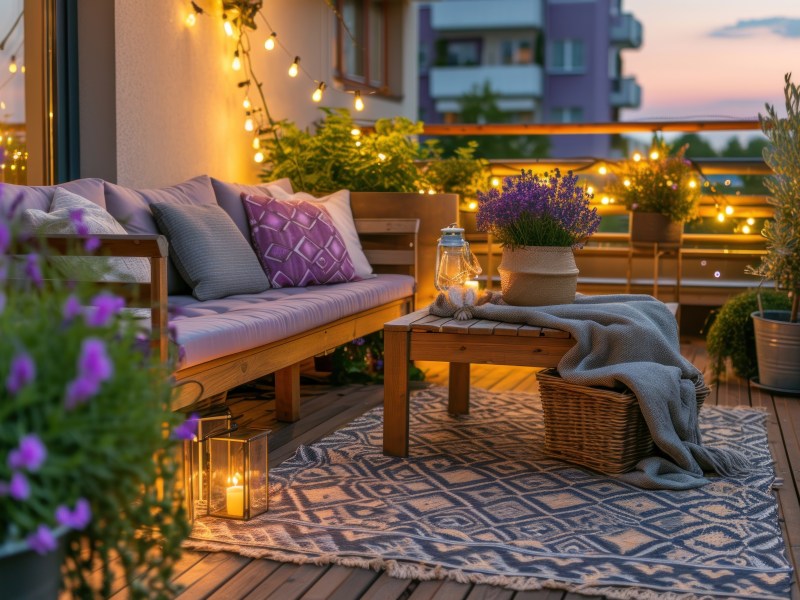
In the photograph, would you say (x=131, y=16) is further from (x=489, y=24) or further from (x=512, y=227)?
(x=489, y=24)

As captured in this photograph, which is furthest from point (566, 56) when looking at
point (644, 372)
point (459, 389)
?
point (644, 372)

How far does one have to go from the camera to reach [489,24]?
2712 cm

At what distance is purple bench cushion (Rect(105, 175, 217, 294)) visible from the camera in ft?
11.7

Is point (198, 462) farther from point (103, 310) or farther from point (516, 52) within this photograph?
point (516, 52)

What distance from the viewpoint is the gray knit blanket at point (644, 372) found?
295 cm

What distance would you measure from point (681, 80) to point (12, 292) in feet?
59.6

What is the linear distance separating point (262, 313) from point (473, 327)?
0.69 meters

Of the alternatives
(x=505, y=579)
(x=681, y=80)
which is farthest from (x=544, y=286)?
(x=681, y=80)

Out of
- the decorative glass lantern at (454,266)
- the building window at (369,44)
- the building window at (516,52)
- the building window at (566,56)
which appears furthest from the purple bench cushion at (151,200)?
the building window at (566,56)

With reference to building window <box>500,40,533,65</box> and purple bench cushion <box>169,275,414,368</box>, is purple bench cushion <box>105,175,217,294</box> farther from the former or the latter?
building window <box>500,40,533,65</box>

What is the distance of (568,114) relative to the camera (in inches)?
1117

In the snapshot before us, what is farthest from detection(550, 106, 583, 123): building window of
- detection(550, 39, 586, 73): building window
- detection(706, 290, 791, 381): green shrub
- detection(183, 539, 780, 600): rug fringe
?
detection(183, 539, 780, 600): rug fringe

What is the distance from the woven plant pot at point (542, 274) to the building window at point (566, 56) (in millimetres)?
25709

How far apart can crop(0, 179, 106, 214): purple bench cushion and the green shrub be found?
9.49 feet
